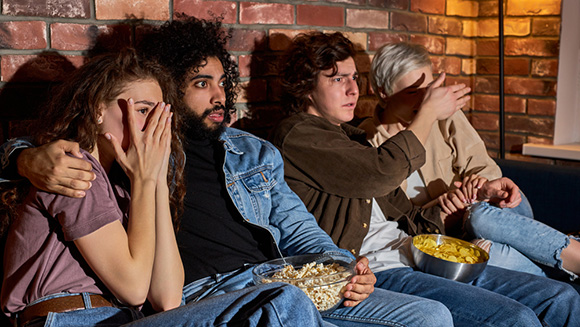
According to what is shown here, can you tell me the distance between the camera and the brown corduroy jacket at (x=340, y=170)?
1.71 metres

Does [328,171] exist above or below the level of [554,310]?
above

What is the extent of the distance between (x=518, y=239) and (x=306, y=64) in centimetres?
91

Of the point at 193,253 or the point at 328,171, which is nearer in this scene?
the point at 193,253

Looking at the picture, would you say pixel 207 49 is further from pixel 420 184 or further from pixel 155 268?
pixel 420 184

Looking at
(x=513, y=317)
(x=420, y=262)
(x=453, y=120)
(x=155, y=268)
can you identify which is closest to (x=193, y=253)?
(x=155, y=268)

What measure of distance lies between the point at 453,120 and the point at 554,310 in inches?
33.5

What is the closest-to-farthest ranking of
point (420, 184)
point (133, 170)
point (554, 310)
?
1. point (133, 170)
2. point (554, 310)
3. point (420, 184)

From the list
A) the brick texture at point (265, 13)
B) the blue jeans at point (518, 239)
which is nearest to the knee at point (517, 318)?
the blue jeans at point (518, 239)

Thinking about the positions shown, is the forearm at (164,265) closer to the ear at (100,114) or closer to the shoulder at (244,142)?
the ear at (100,114)

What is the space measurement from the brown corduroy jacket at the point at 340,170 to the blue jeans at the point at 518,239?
340 mm

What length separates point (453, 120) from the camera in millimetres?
2213

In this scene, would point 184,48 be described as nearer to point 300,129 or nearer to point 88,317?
point 300,129

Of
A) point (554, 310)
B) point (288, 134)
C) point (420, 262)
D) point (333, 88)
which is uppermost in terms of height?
point (333, 88)

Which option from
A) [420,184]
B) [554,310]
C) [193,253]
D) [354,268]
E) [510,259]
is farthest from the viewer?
[420,184]
